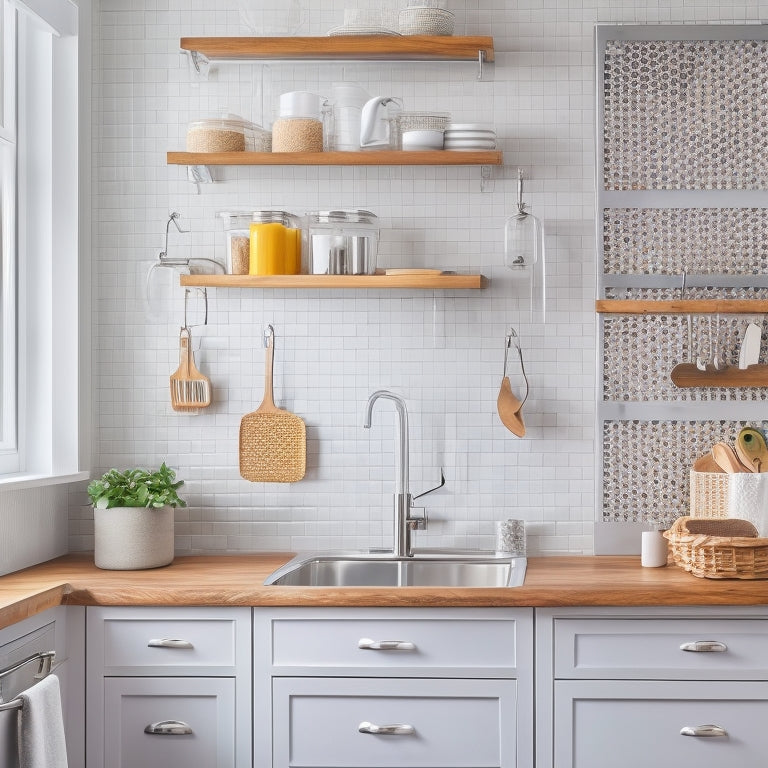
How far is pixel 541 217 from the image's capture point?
2771mm

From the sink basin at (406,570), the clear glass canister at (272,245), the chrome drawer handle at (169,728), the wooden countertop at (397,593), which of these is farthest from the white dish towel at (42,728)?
the clear glass canister at (272,245)

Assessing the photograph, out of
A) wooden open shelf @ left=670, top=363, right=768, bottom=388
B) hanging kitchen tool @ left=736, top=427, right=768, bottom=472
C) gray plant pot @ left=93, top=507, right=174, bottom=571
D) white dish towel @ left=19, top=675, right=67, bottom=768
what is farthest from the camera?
wooden open shelf @ left=670, top=363, right=768, bottom=388

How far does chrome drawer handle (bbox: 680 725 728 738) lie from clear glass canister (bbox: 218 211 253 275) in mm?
1673

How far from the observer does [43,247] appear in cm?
268

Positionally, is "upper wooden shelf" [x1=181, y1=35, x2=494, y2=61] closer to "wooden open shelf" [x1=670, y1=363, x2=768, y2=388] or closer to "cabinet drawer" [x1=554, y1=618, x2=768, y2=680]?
Answer: "wooden open shelf" [x1=670, y1=363, x2=768, y2=388]

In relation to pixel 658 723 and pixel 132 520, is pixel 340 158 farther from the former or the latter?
pixel 658 723

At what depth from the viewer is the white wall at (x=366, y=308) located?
2766mm

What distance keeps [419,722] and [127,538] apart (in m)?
0.92

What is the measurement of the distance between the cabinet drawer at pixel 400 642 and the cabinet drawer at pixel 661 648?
115 millimetres

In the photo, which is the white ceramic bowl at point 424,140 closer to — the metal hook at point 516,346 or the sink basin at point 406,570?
the metal hook at point 516,346

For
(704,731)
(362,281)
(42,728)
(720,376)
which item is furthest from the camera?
(720,376)

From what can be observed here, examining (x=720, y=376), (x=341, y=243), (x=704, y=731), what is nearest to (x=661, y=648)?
(x=704, y=731)

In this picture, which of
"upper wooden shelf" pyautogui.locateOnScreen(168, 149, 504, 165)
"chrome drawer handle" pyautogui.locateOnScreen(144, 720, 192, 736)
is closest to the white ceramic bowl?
"upper wooden shelf" pyautogui.locateOnScreen(168, 149, 504, 165)

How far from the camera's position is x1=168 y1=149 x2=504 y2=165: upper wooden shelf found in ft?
8.48
